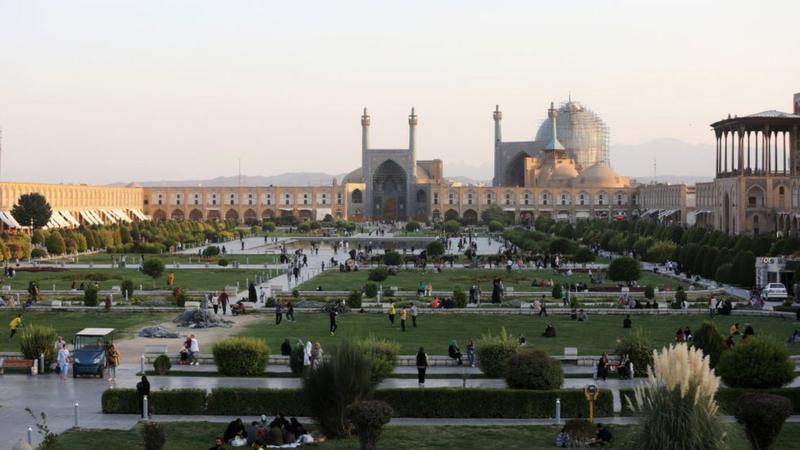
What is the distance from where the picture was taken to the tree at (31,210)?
174 feet

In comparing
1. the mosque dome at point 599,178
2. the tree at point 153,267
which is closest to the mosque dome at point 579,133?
the mosque dome at point 599,178

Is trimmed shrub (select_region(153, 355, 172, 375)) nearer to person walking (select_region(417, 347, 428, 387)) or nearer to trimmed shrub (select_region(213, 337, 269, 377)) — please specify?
trimmed shrub (select_region(213, 337, 269, 377))

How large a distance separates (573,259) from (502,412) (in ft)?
92.5

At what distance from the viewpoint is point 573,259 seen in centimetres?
4088

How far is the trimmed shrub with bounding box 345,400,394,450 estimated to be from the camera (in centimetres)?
1072

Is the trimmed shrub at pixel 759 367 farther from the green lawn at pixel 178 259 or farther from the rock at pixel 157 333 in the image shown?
the green lawn at pixel 178 259

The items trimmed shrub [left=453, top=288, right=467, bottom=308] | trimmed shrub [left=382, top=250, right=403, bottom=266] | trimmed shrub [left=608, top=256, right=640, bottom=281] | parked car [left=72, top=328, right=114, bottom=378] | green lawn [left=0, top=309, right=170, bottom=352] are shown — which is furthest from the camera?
trimmed shrub [left=382, top=250, right=403, bottom=266]

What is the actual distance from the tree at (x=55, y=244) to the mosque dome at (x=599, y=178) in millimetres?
49993

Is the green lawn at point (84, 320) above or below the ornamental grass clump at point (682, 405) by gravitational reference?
below

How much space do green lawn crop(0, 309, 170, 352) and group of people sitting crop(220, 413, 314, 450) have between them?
8795mm

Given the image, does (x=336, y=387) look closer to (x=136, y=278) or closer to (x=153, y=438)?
(x=153, y=438)

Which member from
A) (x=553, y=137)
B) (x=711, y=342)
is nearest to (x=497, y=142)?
(x=553, y=137)

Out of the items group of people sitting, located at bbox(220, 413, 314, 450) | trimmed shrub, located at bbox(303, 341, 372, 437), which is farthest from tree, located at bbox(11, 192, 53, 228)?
trimmed shrub, located at bbox(303, 341, 372, 437)

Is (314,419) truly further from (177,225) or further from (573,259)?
(177,225)
